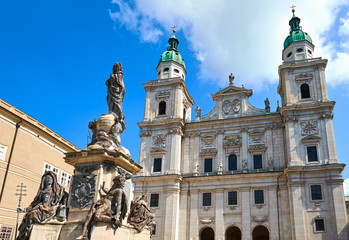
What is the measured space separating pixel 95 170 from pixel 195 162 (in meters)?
30.2

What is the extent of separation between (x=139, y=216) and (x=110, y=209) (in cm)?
160

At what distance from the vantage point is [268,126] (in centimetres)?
3891

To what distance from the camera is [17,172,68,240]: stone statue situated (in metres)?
9.34

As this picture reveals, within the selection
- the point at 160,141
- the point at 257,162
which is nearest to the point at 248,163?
the point at 257,162

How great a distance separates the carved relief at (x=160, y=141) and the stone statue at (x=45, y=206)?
30303mm

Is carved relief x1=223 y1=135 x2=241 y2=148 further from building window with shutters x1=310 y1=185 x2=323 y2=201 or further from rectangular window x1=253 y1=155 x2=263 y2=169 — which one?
building window with shutters x1=310 y1=185 x2=323 y2=201

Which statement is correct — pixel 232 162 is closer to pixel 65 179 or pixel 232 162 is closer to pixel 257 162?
pixel 257 162

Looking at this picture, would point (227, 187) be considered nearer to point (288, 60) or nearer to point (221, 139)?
point (221, 139)

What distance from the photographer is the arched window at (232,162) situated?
38.3 metres

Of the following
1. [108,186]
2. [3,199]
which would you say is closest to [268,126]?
[3,199]

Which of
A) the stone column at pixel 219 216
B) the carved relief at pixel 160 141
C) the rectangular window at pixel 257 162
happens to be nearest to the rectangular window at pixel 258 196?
the rectangular window at pixel 257 162

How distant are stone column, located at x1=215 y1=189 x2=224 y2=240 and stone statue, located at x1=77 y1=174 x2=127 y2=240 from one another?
90.7ft

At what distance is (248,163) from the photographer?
3778cm

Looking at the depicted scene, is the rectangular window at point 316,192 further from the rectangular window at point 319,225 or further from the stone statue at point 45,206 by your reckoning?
the stone statue at point 45,206
